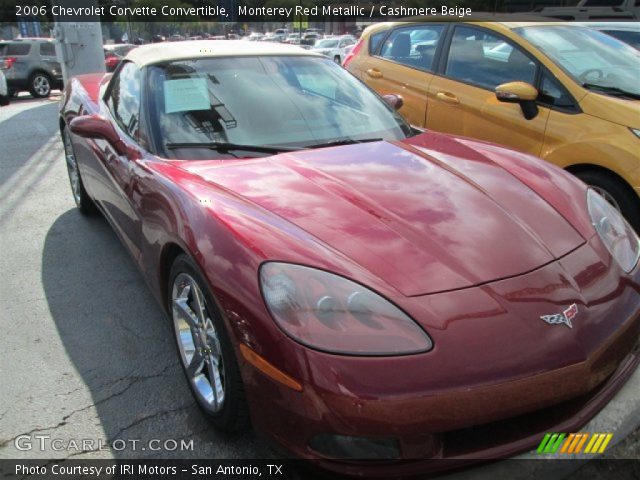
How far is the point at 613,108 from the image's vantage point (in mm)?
3430

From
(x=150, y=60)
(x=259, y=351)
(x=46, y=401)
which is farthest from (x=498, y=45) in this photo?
(x=46, y=401)

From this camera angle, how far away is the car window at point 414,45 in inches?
183

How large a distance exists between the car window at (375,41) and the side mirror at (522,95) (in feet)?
6.17

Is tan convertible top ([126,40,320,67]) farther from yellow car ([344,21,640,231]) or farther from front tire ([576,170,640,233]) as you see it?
front tire ([576,170,640,233])

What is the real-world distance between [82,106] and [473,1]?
2176 centimetres

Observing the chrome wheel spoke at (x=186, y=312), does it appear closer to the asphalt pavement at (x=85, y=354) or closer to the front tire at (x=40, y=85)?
the asphalt pavement at (x=85, y=354)

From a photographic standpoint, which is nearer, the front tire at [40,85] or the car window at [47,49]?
the front tire at [40,85]

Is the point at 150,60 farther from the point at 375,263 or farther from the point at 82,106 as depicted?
the point at 375,263

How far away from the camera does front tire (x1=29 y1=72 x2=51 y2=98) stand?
1527 cm

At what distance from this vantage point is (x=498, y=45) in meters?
4.15

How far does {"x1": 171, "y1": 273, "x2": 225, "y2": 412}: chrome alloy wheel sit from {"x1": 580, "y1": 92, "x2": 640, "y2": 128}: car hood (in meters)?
2.85

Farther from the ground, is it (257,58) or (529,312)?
(257,58)

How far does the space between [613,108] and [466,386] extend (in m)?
2.74

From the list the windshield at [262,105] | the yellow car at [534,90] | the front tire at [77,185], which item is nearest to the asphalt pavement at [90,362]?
the front tire at [77,185]
